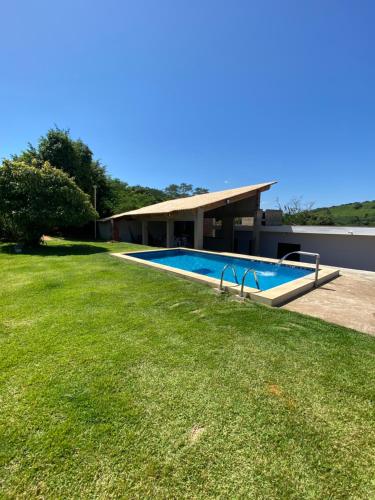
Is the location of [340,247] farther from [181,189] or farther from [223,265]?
[181,189]

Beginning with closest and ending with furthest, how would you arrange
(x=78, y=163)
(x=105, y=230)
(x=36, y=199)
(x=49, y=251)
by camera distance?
(x=36, y=199) → (x=49, y=251) → (x=105, y=230) → (x=78, y=163)

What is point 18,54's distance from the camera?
35.0 ft

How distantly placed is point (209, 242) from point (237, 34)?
581 inches

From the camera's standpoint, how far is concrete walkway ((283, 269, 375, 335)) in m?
4.30

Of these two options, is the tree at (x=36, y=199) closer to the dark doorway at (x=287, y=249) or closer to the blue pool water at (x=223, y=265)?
the blue pool water at (x=223, y=265)

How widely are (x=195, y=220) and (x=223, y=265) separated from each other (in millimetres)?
3980

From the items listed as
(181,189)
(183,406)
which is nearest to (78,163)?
(183,406)

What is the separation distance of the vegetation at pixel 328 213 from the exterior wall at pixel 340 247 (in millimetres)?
24163

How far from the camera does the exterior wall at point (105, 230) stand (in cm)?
2361

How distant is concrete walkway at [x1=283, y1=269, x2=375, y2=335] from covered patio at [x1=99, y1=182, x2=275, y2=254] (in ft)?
27.5

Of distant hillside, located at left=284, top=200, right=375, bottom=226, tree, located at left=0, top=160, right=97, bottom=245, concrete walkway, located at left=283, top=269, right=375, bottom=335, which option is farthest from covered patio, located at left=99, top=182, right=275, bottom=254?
distant hillside, located at left=284, top=200, right=375, bottom=226

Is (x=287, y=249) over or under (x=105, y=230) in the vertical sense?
under

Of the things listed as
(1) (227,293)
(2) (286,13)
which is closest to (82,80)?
(2) (286,13)

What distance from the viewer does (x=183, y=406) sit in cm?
230
